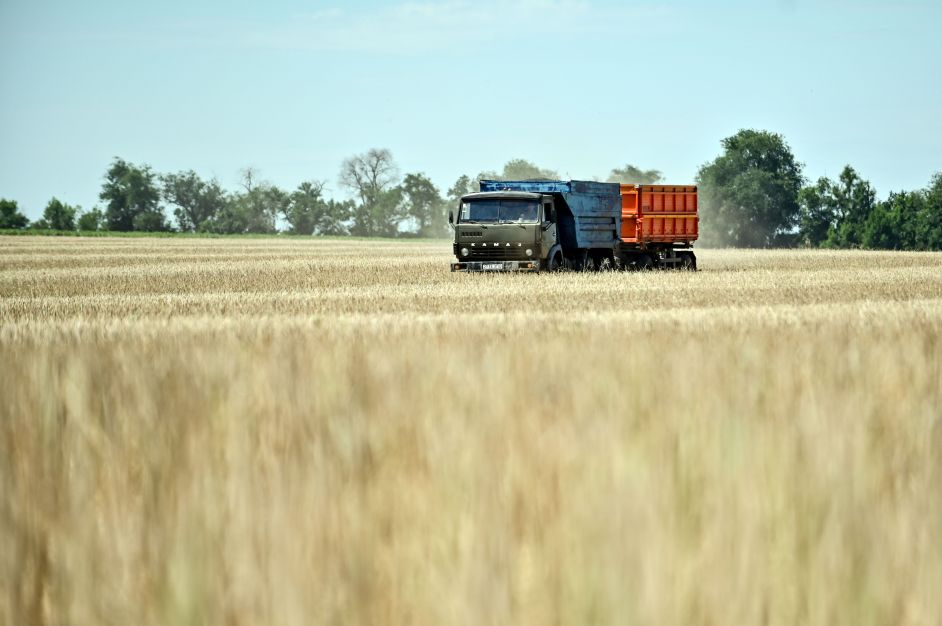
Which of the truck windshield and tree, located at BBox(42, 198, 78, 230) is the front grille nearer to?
the truck windshield

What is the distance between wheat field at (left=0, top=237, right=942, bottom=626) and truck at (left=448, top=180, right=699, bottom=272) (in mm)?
24770

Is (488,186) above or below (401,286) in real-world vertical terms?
above

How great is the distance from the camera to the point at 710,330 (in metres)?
8.65

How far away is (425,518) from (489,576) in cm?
57

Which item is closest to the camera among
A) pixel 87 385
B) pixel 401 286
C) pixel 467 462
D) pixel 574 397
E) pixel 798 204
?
pixel 467 462

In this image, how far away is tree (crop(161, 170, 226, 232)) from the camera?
152 m

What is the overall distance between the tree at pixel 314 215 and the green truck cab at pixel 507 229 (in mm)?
126186

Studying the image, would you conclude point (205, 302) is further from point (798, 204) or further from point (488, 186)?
point (798, 204)

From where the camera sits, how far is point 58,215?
149 m

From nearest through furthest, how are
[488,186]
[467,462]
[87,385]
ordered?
[467,462] → [87,385] → [488,186]

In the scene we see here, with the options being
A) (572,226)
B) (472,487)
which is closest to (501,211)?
(572,226)

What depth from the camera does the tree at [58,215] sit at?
14812cm

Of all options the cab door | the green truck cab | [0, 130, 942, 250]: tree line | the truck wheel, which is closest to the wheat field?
the green truck cab

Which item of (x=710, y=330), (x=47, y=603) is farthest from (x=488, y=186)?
(x=47, y=603)
